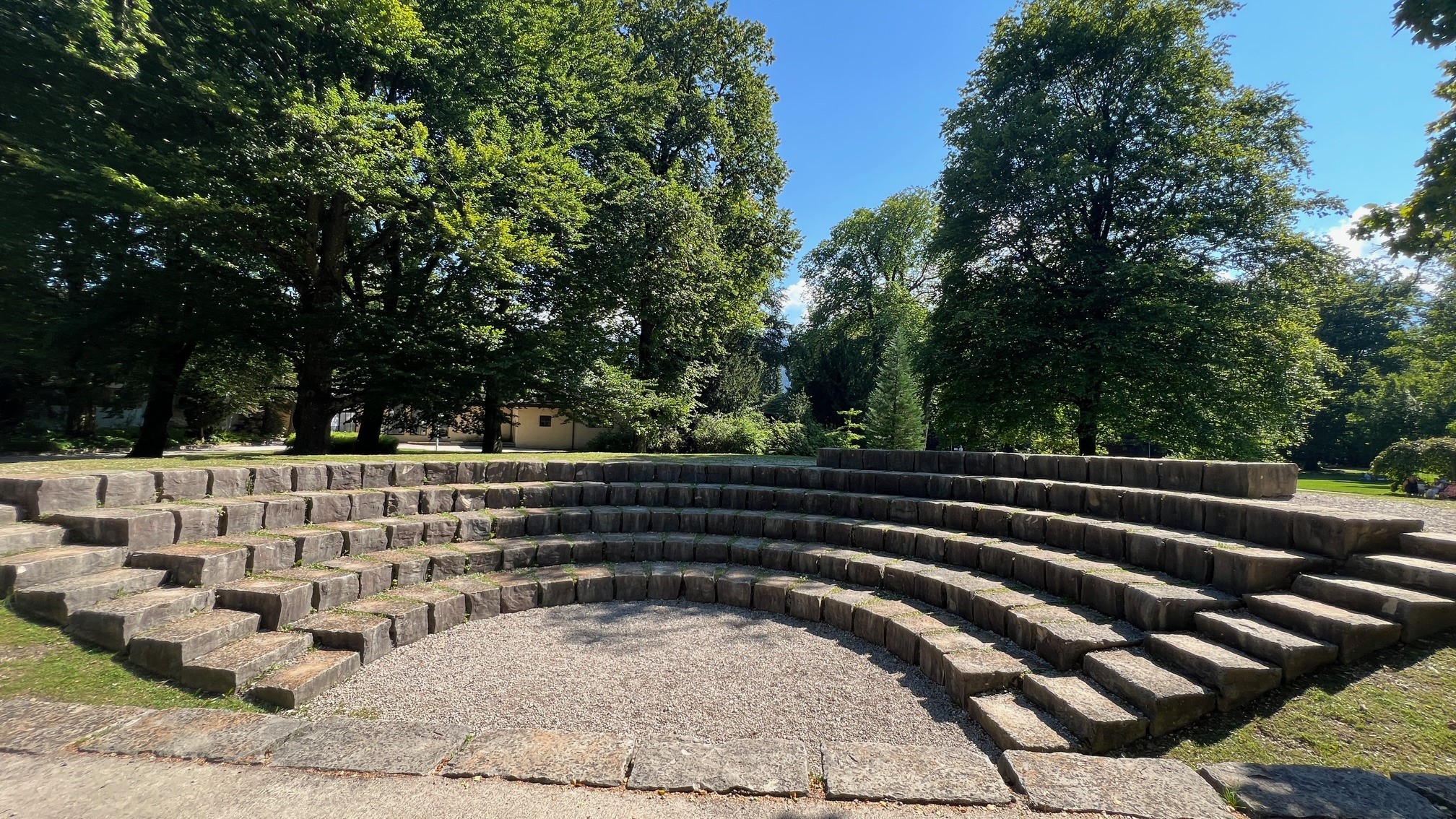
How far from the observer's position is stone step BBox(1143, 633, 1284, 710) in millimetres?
2834

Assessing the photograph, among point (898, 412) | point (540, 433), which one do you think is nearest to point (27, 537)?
point (898, 412)

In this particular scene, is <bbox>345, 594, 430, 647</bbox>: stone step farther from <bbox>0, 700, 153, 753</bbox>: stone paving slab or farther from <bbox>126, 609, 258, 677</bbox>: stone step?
<bbox>0, 700, 153, 753</bbox>: stone paving slab

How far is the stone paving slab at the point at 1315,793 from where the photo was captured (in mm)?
2070

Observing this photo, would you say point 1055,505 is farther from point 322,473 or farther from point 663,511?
point 322,473

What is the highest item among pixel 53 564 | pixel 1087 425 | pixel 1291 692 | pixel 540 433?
pixel 1087 425

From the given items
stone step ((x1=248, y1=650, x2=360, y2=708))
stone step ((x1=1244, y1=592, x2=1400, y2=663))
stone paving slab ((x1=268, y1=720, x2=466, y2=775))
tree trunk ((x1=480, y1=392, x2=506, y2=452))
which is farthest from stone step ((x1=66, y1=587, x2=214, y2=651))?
tree trunk ((x1=480, y1=392, x2=506, y2=452))

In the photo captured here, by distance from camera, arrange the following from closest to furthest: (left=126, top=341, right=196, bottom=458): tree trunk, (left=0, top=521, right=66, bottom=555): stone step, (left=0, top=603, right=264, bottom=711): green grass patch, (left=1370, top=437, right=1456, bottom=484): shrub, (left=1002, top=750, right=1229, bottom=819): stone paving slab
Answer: (left=1002, top=750, right=1229, bottom=819): stone paving slab, (left=0, top=603, right=264, bottom=711): green grass patch, (left=0, top=521, right=66, bottom=555): stone step, (left=1370, top=437, right=1456, bottom=484): shrub, (left=126, top=341, right=196, bottom=458): tree trunk

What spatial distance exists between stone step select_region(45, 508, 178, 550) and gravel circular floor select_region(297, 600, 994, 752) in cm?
198

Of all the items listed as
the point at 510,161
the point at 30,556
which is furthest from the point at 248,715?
the point at 510,161

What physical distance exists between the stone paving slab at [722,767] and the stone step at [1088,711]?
1471mm

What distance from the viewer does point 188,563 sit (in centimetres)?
400

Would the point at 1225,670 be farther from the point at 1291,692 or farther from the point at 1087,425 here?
the point at 1087,425

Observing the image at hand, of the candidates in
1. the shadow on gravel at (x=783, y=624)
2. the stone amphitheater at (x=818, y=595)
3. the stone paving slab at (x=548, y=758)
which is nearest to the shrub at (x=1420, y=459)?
the stone amphitheater at (x=818, y=595)

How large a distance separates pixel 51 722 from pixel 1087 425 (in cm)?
1557
